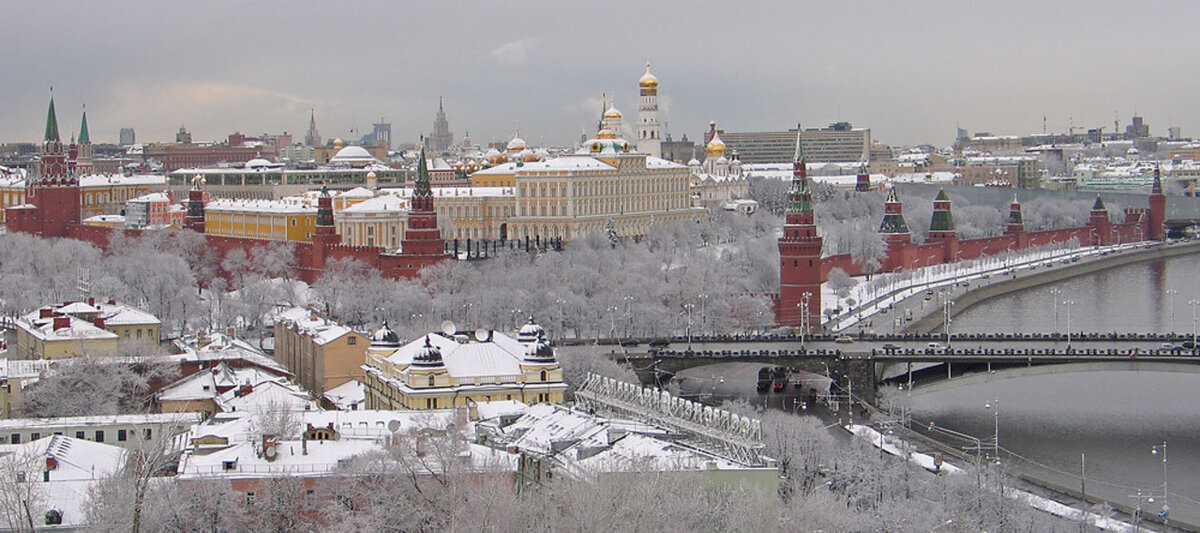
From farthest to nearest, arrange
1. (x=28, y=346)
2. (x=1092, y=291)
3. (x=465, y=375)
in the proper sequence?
(x=1092, y=291) → (x=28, y=346) → (x=465, y=375)

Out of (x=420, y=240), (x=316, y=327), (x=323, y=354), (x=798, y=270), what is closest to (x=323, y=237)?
(x=420, y=240)

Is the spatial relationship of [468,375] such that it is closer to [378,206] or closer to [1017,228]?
[378,206]

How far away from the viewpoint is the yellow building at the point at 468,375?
43.7 metres

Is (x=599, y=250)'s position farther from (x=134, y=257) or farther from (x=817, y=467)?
(x=817, y=467)

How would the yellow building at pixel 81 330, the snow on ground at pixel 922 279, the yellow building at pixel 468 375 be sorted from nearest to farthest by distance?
Result: the yellow building at pixel 468 375, the yellow building at pixel 81 330, the snow on ground at pixel 922 279

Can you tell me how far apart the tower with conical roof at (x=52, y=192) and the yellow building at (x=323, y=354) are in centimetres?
4688

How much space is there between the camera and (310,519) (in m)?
33.4

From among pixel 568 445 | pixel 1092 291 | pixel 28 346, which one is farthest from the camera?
pixel 1092 291

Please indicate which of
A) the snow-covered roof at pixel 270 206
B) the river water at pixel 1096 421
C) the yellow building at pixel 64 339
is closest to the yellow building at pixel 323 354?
the yellow building at pixel 64 339

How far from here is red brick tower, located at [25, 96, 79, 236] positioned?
9875 centimetres

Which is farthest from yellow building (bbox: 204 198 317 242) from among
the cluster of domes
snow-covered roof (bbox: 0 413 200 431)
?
snow-covered roof (bbox: 0 413 200 431)

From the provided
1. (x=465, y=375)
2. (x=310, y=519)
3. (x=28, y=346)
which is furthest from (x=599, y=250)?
(x=310, y=519)

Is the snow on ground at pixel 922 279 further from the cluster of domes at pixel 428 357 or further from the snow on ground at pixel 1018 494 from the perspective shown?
the cluster of domes at pixel 428 357

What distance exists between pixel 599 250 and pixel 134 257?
771 inches
